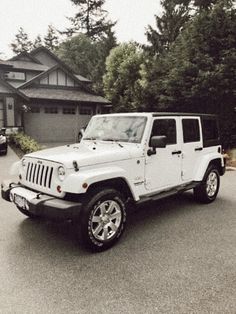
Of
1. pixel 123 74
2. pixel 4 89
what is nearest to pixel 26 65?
pixel 4 89

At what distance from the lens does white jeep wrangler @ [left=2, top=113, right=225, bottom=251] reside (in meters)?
3.91

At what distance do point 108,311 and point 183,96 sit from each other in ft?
47.4

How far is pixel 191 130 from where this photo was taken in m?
5.93

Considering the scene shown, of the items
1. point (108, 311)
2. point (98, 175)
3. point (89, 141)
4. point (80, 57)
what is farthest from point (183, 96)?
point (80, 57)

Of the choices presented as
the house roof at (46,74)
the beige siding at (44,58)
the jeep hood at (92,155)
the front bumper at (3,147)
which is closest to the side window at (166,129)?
the jeep hood at (92,155)

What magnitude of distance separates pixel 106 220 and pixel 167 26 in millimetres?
26252

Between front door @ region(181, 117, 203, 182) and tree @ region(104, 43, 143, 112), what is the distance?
22.3 m

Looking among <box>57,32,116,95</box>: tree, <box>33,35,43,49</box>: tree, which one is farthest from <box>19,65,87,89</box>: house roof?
<box>33,35,43,49</box>: tree

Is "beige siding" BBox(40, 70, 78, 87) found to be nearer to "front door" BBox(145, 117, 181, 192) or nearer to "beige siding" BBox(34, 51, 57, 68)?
"beige siding" BBox(34, 51, 57, 68)

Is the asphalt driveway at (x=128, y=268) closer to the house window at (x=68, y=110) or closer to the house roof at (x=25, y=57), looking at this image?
the house window at (x=68, y=110)

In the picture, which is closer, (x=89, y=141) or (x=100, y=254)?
(x=100, y=254)

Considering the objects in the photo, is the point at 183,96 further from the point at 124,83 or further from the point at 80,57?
the point at 80,57

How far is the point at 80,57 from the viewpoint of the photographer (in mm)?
46375

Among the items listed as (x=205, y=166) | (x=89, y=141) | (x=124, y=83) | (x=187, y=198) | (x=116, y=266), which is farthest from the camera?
(x=124, y=83)
